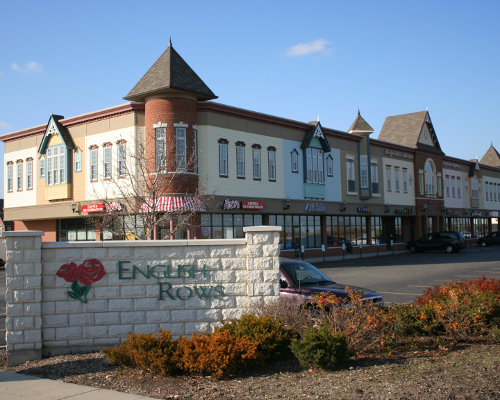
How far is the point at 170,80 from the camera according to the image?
26.5 metres

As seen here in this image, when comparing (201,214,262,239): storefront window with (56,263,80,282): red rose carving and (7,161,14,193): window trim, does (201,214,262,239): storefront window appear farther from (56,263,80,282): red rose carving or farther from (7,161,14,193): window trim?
(56,263,80,282): red rose carving

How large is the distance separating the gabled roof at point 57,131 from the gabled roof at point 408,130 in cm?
3201

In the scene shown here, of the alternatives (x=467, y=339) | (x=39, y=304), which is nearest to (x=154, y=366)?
(x=39, y=304)

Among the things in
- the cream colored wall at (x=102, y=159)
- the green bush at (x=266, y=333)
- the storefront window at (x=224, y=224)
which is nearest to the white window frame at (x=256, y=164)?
the storefront window at (x=224, y=224)

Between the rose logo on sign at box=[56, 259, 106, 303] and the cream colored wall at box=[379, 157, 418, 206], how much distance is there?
3731 cm

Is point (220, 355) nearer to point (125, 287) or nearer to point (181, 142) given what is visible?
point (125, 287)

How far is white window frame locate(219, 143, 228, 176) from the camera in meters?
28.9

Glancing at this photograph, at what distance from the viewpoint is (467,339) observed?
27.5ft

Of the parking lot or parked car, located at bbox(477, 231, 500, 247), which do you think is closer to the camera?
the parking lot

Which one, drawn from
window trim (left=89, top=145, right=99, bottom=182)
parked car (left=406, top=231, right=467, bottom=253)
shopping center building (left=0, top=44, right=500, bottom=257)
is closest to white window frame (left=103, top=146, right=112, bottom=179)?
shopping center building (left=0, top=44, right=500, bottom=257)

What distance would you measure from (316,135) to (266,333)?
94.8 ft

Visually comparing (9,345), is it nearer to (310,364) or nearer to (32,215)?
(310,364)

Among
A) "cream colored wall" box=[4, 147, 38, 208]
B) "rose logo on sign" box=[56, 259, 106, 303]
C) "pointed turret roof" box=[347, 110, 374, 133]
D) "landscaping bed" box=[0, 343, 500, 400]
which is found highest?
"pointed turret roof" box=[347, 110, 374, 133]

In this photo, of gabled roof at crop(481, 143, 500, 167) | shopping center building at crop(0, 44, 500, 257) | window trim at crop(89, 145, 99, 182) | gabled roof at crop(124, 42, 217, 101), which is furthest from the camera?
gabled roof at crop(481, 143, 500, 167)
